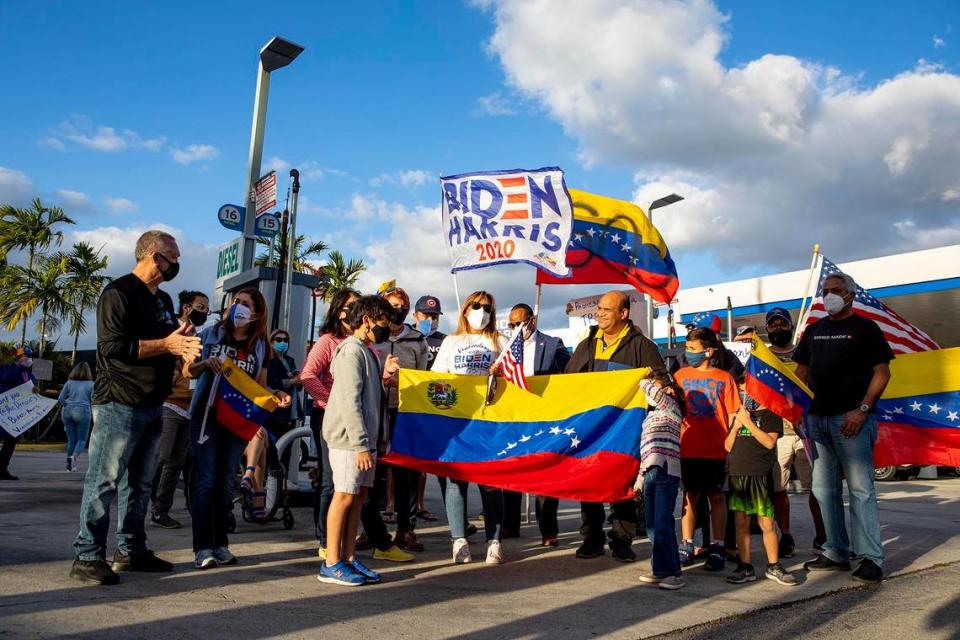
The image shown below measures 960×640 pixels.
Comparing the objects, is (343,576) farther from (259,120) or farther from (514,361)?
(259,120)

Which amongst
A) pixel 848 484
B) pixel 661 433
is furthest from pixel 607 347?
pixel 848 484

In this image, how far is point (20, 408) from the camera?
1180 cm

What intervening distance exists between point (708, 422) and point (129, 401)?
13.1 feet

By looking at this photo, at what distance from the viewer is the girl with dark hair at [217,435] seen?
5.32 m

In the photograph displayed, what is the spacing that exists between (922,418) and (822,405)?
128cm

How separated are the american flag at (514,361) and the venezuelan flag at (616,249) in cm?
312

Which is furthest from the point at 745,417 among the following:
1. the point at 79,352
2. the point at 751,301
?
the point at 79,352

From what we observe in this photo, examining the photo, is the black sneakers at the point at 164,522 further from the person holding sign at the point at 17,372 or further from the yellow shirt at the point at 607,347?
the person holding sign at the point at 17,372

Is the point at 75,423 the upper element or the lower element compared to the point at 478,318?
lower

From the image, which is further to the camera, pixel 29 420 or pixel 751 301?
Result: pixel 751 301

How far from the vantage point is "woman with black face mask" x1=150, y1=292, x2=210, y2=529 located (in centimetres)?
716

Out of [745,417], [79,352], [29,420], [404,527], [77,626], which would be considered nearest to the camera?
[77,626]

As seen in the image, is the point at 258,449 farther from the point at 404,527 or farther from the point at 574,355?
the point at 574,355

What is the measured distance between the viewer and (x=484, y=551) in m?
6.55
